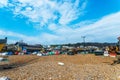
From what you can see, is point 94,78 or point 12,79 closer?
point 12,79

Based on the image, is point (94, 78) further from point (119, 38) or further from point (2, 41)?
point (2, 41)

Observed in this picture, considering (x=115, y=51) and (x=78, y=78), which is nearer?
(x=78, y=78)

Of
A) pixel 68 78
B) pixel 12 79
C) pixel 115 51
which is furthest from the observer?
pixel 115 51

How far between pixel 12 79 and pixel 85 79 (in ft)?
18.1

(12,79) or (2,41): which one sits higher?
(2,41)

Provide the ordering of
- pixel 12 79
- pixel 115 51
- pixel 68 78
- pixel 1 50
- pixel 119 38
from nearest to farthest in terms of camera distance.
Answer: pixel 12 79, pixel 68 78, pixel 119 38, pixel 115 51, pixel 1 50

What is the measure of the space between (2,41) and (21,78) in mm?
56609

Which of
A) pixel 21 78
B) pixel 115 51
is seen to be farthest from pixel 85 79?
pixel 115 51

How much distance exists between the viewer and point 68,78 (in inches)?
653

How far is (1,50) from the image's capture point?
6825 centimetres

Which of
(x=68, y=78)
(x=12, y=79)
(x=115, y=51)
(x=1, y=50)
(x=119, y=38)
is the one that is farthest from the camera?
(x=1, y=50)

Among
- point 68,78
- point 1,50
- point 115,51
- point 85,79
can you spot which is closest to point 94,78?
point 85,79

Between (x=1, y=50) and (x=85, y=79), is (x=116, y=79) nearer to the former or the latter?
(x=85, y=79)

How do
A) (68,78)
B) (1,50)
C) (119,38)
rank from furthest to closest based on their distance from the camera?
1. (1,50)
2. (119,38)
3. (68,78)
